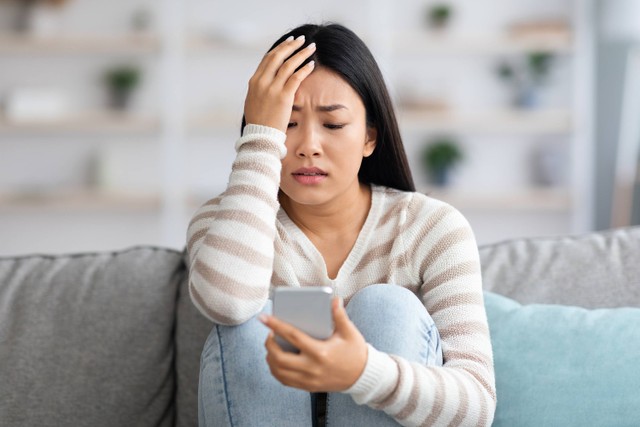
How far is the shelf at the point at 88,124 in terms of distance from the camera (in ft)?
16.3

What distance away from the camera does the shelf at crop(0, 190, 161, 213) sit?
5.02 meters

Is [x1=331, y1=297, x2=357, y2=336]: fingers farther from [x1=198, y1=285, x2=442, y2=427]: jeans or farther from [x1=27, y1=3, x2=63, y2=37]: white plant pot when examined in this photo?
[x1=27, y1=3, x2=63, y2=37]: white plant pot

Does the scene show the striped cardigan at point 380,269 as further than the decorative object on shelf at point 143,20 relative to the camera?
No

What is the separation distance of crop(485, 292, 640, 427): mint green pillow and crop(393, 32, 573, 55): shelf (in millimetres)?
3629

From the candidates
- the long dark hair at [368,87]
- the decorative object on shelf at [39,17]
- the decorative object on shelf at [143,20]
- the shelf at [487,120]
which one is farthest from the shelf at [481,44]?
the long dark hair at [368,87]

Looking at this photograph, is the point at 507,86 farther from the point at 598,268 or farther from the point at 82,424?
the point at 82,424

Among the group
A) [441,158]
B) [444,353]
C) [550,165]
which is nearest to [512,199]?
[550,165]

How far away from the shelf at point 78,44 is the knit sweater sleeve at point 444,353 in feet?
12.3

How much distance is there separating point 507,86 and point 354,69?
390 centimetres

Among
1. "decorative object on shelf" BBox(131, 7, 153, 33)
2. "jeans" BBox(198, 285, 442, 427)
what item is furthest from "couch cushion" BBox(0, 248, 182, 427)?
"decorative object on shelf" BBox(131, 7, 153, 33)

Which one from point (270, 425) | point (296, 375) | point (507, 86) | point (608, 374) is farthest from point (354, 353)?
point (507, 86)

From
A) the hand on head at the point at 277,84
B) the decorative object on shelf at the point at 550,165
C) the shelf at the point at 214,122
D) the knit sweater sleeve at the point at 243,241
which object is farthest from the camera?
the decorative object on shelf at the point at 550,165

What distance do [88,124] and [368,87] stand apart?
3717mm

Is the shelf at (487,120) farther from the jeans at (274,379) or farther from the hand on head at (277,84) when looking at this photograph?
the jeans at (274,379)
